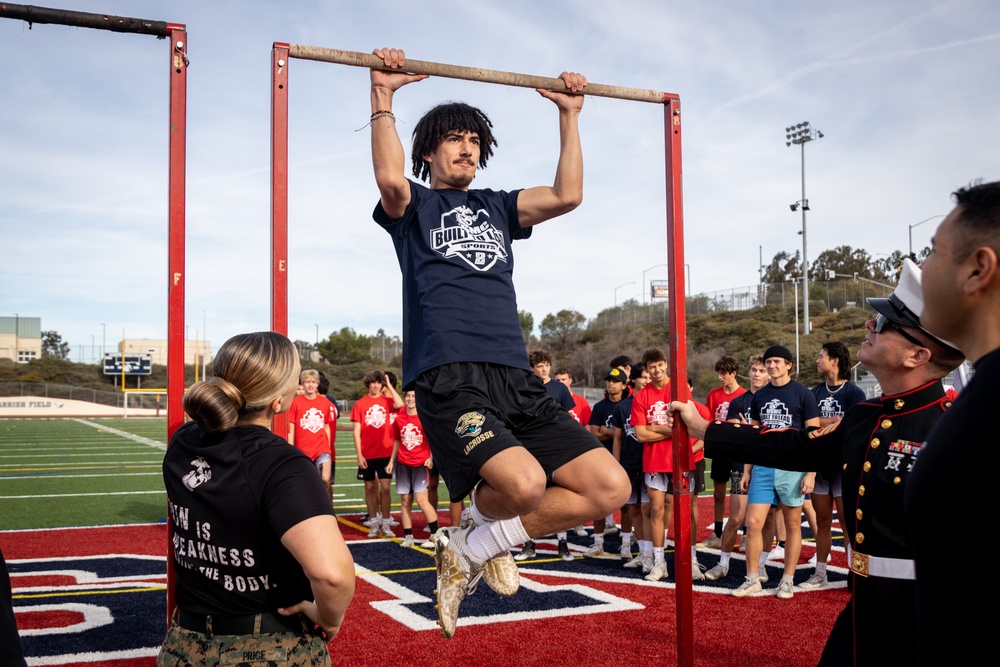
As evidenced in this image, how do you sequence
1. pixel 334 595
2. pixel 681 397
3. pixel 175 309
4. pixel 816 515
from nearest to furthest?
1. pixel 334 595
2. pixel 175 309
3. pixel 681 397
4. pixel 816 515

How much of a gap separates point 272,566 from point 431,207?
1.84m

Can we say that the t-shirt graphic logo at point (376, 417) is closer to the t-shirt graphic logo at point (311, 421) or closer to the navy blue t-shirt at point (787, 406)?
the t-shirt graphic logo at point (311, 421)

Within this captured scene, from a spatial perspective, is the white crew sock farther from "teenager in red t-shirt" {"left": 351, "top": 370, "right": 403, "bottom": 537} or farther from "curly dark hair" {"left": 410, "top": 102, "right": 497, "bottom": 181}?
"teenager in red t-shirt" {"left": 351, "top": 370, "right": 403, "bottom": 537}

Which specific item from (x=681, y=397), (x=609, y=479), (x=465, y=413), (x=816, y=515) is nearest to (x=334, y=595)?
(x=465, y=413)

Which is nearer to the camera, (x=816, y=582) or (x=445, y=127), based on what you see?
(x=445, y=127)

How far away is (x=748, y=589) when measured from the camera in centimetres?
711

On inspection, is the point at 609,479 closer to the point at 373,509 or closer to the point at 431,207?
the point at 431,207

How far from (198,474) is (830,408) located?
281 inches

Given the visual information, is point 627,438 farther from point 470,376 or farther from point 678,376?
point 470,376

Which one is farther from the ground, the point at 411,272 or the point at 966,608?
the point at 411,272

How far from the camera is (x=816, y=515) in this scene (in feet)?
26.1

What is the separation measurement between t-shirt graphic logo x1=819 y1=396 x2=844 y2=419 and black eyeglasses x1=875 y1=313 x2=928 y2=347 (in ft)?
17.5

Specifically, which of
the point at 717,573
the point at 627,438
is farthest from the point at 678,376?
the point at 627,438

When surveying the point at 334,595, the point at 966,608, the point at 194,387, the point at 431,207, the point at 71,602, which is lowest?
the point at 71,602
